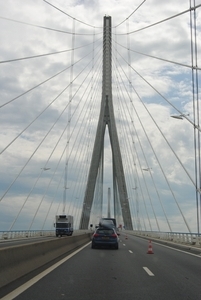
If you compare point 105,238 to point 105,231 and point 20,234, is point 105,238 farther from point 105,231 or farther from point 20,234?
point 20,234

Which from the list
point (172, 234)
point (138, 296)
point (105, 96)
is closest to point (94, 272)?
point (138, 296)

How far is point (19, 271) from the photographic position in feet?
35.8

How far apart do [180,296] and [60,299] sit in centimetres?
235

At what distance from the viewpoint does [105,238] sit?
2516cm

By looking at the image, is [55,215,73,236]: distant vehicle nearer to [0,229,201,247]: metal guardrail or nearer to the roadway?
[0,229,201,247]: metal guardrail

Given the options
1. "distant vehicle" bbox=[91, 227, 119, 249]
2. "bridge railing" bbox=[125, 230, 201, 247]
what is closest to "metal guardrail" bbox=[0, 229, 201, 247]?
"bridge railing" bbox=[125, 230, 201, 247]

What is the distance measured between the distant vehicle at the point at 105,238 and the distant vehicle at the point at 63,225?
3043 cm

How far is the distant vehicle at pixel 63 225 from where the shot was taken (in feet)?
182

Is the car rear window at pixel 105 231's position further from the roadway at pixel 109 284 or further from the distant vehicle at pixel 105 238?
the roadway at pixel 109 284

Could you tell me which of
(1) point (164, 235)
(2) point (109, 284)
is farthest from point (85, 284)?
(1) point (164, 235)

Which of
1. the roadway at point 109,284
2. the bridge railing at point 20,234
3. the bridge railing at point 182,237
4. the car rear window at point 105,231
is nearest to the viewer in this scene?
the roadway at point 109,284

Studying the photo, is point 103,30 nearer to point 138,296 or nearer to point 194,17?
point 194,17

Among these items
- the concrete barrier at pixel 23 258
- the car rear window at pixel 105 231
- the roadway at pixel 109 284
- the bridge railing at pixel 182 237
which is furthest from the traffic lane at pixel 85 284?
the bridge railing at pixel 182 237

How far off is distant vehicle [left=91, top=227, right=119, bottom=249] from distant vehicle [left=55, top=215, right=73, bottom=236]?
3043 centimetres
